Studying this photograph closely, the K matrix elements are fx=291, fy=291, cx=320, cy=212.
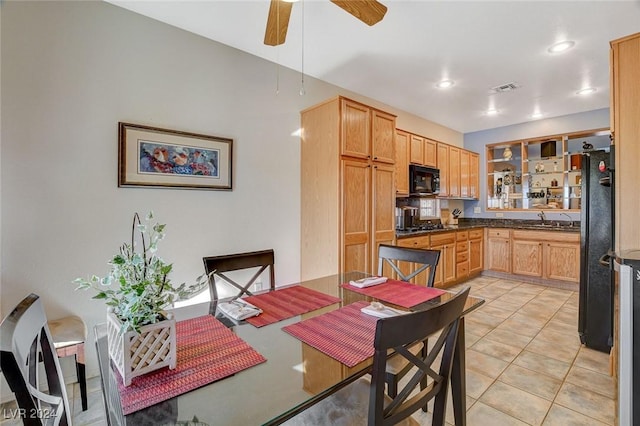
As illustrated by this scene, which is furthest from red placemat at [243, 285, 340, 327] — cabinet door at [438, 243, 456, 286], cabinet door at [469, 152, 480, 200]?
cabinet door at [469, 152, 480, 200]

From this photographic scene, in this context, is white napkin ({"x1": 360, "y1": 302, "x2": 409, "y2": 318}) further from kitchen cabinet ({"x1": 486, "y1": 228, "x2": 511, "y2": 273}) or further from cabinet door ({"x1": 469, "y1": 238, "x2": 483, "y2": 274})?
kitchen cabinet ({"x1": 486, "y1": 228, "x2": 511, "y2": 273})

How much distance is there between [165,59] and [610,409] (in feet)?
12.9

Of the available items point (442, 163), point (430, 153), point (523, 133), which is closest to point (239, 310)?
point (430, 153)

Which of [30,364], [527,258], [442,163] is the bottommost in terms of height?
[527,258]

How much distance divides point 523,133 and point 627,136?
3638 mm

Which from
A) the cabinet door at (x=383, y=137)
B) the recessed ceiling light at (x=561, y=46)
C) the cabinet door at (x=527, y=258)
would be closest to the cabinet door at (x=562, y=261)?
the cabinet door at (x=527, y=258)

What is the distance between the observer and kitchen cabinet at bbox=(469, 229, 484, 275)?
4.79 metres

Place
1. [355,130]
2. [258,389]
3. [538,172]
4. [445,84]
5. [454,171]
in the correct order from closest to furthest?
[258,389]
[355,130]
[445,84]
[454,171]
[538,172]

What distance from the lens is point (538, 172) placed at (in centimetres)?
522

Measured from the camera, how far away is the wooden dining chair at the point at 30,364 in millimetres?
661

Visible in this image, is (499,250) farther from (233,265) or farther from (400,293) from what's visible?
(233,265)

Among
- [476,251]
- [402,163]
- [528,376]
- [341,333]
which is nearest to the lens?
[341,333]

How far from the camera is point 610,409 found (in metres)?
1.80

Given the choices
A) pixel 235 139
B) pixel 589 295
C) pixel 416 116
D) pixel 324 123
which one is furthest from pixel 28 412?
pixel 416 116
